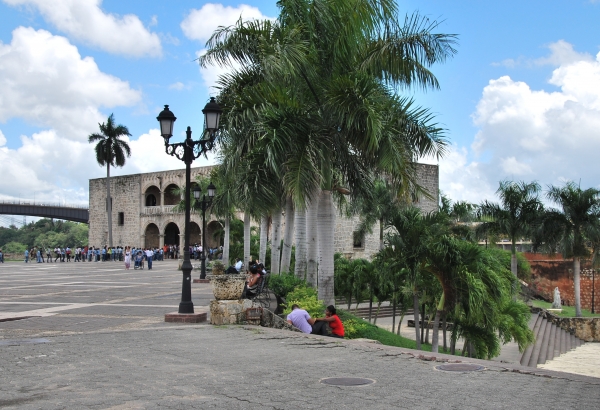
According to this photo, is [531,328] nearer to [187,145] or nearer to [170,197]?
[187,145]

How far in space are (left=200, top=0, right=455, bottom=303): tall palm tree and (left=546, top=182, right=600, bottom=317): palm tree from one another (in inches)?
499

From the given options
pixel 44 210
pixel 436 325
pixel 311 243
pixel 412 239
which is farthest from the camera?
pixel 44 210

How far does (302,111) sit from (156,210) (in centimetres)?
3901

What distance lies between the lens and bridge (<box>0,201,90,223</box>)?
196 ft

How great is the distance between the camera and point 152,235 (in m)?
51.5

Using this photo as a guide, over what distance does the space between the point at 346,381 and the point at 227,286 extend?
460 centimetres

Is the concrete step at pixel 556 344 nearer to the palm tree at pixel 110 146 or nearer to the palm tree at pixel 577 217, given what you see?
the palm tree at pixel 577 217

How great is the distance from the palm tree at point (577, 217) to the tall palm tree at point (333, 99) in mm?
12670

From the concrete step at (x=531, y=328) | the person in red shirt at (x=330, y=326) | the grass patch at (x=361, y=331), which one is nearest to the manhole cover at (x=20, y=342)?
the person in red shirt at (x=330, y=326)

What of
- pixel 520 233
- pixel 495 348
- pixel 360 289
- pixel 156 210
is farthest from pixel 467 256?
pixel 156 210

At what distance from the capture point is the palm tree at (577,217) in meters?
22.2

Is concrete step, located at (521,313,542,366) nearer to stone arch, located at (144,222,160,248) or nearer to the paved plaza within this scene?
the paved plaza

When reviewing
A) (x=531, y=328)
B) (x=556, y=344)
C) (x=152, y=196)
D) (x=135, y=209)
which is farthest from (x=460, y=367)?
(x=152, y=196)

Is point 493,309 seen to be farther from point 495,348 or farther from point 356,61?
point 356,61
